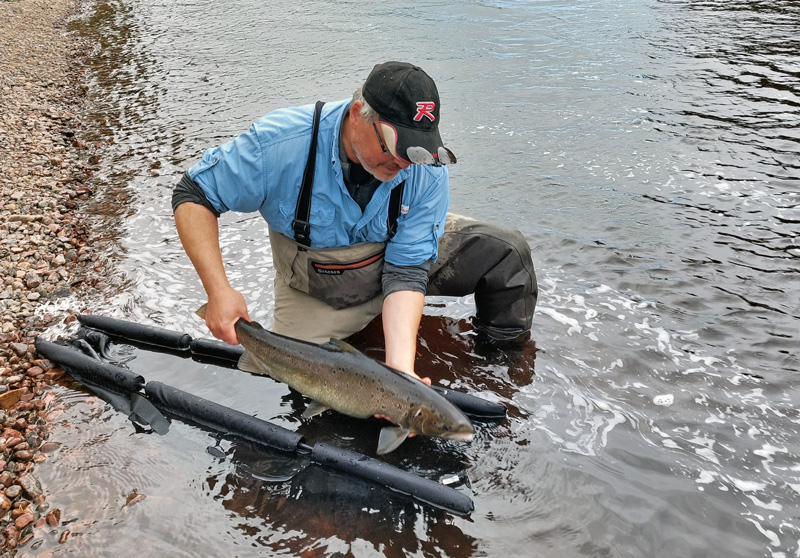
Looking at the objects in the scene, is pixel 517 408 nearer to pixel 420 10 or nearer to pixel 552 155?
pixel 552 155

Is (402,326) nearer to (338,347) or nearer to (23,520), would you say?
(338,347)

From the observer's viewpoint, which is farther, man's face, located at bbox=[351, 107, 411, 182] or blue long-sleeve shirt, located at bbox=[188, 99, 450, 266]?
blue long-sleeve shirt, located at bbox=[188, 99, 450, 266]

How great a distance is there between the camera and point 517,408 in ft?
15.1

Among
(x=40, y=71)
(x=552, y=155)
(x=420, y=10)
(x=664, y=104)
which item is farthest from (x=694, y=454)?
(x=420, y=10)

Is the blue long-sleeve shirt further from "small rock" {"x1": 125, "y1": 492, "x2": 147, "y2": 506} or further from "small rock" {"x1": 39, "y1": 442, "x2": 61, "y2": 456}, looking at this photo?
"small rock" {"x1": 39, "y1": 442, "x2": 61, "y2": 456}

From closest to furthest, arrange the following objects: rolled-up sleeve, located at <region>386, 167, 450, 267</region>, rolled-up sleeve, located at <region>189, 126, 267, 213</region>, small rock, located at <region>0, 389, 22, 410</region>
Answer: rolled-up sleeve, located at <region>189, 126, 267, 213</region> → rolled-up sleeve, located at <region>386, 167, 450, 267</region> → small rock, located at <region>0, 389, 22, 410</region>

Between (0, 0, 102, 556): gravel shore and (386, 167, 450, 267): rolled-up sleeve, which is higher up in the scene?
(386, 167, 450, 267): rolled-up sleeve

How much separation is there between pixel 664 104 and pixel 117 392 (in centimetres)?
938

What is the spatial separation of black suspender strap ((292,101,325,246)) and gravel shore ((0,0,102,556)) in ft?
6.60

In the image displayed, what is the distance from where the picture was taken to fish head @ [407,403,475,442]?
3570 millimetres

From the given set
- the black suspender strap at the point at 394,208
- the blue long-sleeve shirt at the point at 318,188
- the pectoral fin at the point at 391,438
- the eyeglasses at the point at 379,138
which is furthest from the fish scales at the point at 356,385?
the eyeglasses at the point at 379,138

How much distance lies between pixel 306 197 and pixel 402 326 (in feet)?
3.19

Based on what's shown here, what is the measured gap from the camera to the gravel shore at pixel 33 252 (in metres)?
3.79

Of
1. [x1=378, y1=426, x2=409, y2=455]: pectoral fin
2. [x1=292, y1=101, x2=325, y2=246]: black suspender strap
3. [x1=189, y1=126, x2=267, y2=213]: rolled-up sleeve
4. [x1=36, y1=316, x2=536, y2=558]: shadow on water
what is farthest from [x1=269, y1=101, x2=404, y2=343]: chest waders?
[x1=378, y1=426, x2=409, y2=455]: pectoral fin
